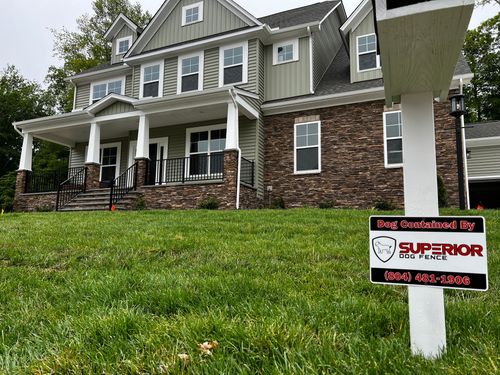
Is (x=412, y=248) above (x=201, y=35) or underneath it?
underneath

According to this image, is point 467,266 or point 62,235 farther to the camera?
point 62,235

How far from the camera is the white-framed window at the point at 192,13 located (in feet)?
47.7

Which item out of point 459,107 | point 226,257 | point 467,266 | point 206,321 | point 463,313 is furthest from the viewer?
point 459,107

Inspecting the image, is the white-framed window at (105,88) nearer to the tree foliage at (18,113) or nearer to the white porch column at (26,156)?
the white porch column at (26,156)

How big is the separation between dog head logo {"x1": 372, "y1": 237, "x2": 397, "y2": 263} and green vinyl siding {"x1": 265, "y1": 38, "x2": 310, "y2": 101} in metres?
11.7

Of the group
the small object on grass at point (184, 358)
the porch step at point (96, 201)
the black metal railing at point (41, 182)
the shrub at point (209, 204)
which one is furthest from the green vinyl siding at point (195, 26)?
Answer: the small object on grass at point (184, 358)

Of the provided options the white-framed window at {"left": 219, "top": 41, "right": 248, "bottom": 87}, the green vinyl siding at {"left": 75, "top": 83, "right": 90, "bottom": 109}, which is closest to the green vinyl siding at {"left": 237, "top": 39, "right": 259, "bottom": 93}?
the white-framed window at {"left": 219, "top": 41, "right": 248, "bottom": 87}

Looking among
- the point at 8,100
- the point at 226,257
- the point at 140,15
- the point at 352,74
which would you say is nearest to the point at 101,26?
the point at 140,15

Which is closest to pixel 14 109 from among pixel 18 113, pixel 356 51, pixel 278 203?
pixel 18 113

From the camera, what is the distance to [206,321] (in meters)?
2.03

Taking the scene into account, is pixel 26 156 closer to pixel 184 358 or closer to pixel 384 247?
pixel 184 358

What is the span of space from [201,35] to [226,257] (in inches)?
495

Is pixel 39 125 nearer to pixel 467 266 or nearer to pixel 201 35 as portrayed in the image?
pixel 201 35

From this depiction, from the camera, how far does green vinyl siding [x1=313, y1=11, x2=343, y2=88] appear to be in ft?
44.2
